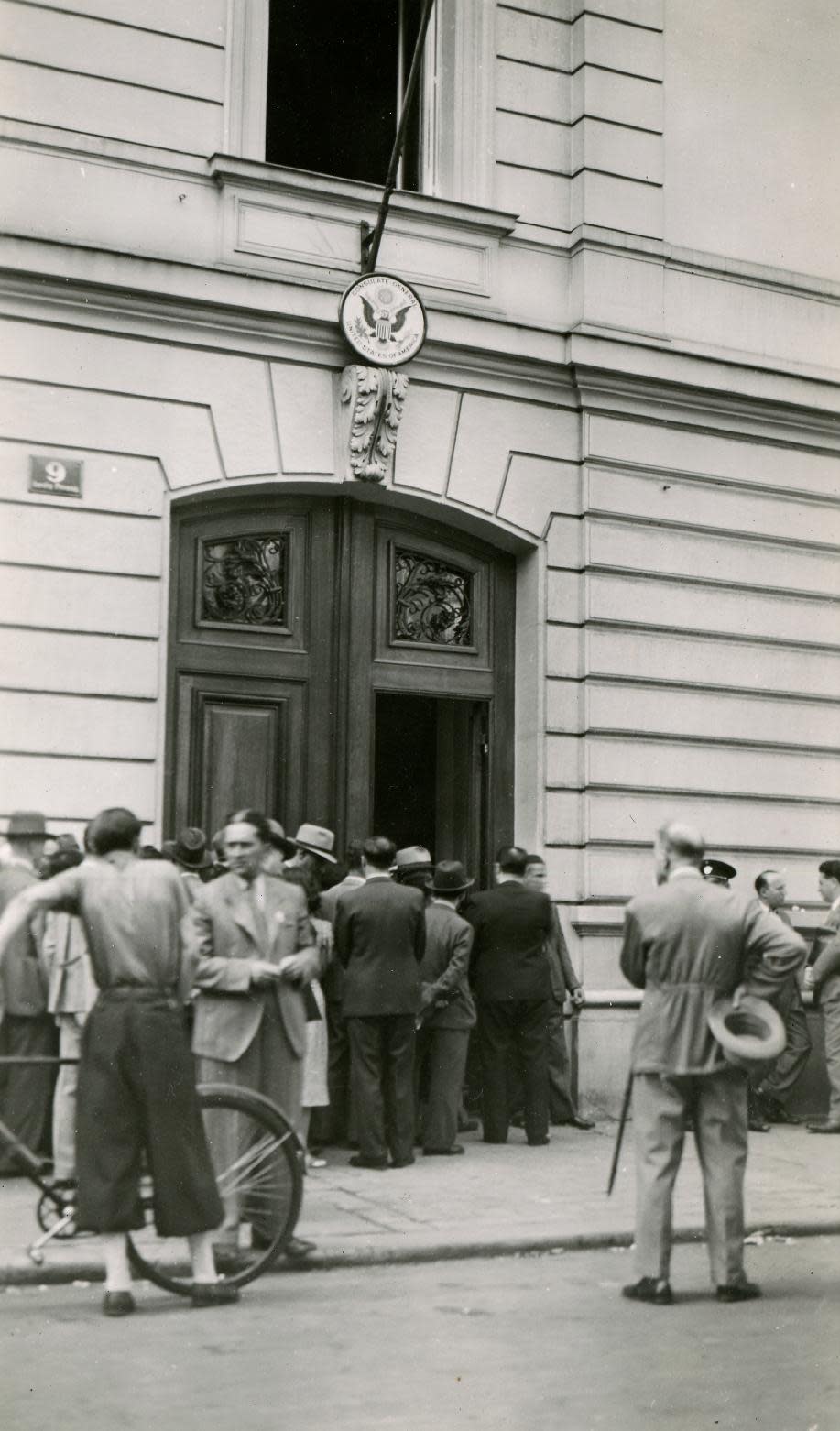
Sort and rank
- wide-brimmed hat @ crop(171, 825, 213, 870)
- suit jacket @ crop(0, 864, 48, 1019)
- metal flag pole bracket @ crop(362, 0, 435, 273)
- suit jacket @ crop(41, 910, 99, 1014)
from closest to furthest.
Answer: suit jacket @ crop(41, 910, 99, 1014)
suit jacket @ crop(0, 864, 48, 1019)
wide-brimmed hat @ crop(171, 825, 213, 870)
metal flag pole bracket @ crop(362, 0, 435, 273)

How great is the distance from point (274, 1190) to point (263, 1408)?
1.76 meters

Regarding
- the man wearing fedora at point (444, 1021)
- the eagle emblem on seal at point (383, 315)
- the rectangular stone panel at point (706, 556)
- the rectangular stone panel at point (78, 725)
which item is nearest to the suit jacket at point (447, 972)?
the man wearing fedora at point (444, 1021)

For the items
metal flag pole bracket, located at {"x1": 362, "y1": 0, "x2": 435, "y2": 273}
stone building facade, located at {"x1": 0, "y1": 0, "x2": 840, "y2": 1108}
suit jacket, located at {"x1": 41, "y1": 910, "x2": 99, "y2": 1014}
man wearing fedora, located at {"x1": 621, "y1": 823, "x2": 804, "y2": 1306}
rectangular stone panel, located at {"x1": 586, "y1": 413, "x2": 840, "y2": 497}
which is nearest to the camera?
man wearing fedora, located at {"x1": 621, "y1": 823, "x2": 804, "y2": 1306}

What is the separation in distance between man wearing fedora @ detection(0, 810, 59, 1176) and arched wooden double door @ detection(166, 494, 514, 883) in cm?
232

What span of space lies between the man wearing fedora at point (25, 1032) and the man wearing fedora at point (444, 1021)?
2376 mm

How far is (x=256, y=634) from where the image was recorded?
452 inches

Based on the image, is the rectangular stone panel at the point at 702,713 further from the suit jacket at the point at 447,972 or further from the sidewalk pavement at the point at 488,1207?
the sidewalk pavement at the point at 488,1207

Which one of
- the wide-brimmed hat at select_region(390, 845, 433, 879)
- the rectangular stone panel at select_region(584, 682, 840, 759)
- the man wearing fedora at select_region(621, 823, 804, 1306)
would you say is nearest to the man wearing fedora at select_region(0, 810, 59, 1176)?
the wide-brimmed hat at select_region(390, 845, 433, 879)

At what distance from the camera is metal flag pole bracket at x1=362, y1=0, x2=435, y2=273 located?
10.7 meters

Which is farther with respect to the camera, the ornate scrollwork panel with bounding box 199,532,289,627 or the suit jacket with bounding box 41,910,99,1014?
the ornate scrollwork panel with bounding box 199,532,289,627

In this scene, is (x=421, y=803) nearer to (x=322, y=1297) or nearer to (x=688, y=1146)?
(x=688, y=1146)

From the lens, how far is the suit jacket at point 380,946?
9.67 metres

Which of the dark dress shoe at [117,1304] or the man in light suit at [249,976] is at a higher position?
the man in light suit at [249,976]

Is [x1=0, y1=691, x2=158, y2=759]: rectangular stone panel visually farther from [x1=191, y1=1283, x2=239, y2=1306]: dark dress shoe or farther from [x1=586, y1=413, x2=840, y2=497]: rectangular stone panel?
[x1=191, y1=1283, x2=239, y2=1306]: dark dress shoe
